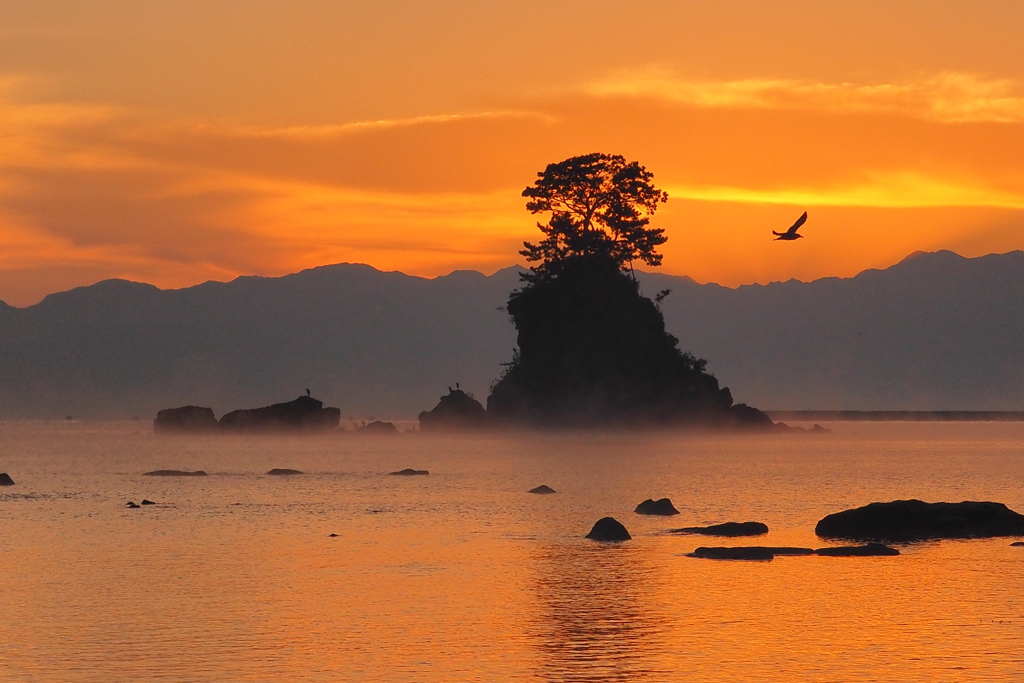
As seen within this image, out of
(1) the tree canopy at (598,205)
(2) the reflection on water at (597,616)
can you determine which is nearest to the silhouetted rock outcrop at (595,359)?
(1) the tree canopy at (598,205)

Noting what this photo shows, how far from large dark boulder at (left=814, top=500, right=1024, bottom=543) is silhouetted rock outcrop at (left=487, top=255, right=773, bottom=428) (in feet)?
292

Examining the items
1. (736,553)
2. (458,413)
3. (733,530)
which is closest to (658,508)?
(733,530)

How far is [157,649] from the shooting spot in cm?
3009

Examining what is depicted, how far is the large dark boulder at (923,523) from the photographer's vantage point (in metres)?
52.1

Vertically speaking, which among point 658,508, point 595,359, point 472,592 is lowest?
point 472,592

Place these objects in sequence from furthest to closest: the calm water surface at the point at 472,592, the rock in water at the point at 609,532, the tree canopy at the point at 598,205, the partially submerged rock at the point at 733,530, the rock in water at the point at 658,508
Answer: the tree canopy at the point at 598,205 → the rock in water at the point at 658,508 → the partially submerged rock at the point at 733,530 → the rock in water at the point at 609,532 → the calm water surface at the point at 472,592

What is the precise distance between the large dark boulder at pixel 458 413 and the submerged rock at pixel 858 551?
12493 cm

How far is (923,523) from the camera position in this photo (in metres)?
52.2

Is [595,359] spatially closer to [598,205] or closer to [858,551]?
[598,205]

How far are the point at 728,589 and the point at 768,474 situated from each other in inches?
2352

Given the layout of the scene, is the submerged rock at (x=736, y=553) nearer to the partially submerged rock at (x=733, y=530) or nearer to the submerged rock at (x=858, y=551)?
the submerged rock at (x=858, y=551)

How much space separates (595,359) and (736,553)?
101 m

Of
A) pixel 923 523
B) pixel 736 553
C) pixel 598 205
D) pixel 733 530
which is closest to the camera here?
pixel 736 553

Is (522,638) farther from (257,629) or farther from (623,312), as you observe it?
(623,312)
